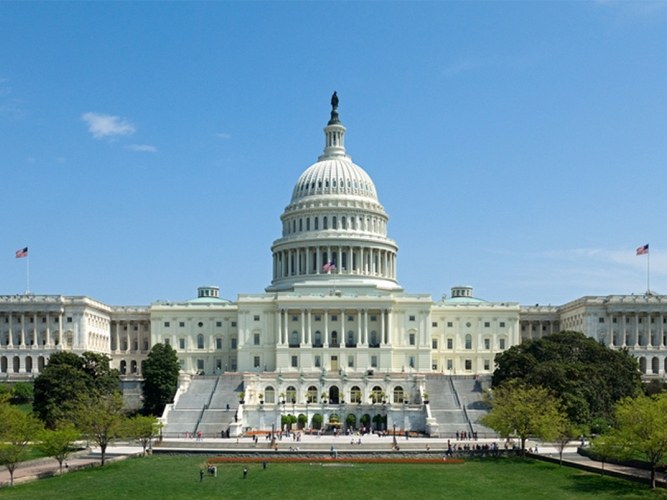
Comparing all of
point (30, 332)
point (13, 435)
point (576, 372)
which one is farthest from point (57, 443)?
point (30, 332)

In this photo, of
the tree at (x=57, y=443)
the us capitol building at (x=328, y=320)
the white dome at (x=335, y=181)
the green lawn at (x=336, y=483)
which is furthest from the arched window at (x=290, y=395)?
the tree at (x=57, y=443)

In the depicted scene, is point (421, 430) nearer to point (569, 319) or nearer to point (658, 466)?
point (658, 466)

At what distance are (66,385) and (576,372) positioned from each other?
2063 inches

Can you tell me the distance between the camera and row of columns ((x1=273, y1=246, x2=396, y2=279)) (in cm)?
14825

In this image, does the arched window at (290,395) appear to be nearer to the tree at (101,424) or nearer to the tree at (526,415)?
the tree at (526,415)

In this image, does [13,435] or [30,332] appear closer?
[13,435]

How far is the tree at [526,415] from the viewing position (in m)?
77.9

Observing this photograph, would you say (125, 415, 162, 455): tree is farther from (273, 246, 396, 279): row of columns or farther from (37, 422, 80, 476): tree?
(273, 246, 396, 279): row of columns

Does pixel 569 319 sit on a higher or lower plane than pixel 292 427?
higher

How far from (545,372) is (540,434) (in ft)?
64.7

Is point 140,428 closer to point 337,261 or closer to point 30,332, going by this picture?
point 30,332

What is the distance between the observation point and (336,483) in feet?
214

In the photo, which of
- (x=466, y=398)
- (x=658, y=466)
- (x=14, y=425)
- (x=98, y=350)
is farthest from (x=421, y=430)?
(x=98, y=350)

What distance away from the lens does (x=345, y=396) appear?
116 m
